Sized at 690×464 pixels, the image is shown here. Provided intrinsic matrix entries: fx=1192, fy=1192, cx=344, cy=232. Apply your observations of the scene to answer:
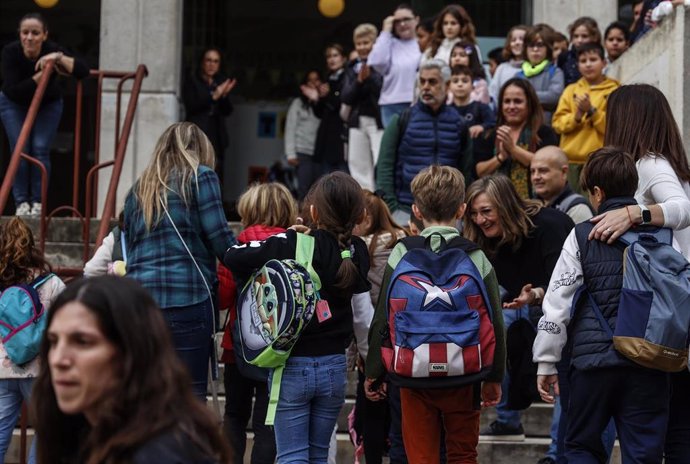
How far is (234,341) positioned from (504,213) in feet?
4.94

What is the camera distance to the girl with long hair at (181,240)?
559 cm

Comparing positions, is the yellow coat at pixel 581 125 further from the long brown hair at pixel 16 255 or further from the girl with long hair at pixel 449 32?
the long brown hair at pixel 16 255

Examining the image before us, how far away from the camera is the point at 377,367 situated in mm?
5422

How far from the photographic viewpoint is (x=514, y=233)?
6078mm

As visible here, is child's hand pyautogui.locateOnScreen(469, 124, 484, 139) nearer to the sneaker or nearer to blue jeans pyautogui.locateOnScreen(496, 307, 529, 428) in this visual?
blue jeans pyautogui.locateOnScreen(496, 307, 529, 428)

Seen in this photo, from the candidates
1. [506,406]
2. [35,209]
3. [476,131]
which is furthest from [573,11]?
[506,406]

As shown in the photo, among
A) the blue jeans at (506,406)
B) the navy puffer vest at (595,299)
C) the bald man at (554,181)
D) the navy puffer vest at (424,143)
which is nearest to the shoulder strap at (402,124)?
the navy puffer vest at (424,143)

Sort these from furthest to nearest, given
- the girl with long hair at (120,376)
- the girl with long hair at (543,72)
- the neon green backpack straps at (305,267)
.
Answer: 1. the girl with long hair at (543,72)
2. the neon green backpack straps at (305,267)
3. the girl with long hair at (120,376)

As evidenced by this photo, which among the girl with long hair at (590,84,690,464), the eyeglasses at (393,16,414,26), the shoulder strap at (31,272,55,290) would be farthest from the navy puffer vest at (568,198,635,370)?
the eyeglasses at (393,16,414,26)

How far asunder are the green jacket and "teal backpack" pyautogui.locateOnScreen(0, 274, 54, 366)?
1780 millimetres

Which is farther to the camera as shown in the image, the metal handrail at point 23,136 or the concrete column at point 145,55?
the concrete column at point 145,55

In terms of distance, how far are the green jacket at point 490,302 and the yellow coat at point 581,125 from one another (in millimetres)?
3663

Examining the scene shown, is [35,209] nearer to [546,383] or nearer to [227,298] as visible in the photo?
[227,298]

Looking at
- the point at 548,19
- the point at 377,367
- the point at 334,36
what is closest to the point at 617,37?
the point at 548,19
